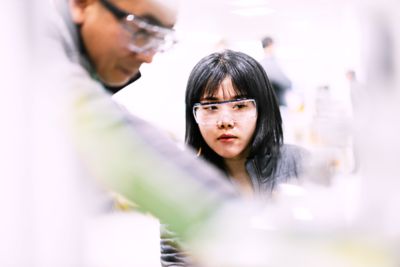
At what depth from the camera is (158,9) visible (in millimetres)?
1018

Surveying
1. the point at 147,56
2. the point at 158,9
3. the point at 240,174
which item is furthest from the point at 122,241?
the point at 158,9

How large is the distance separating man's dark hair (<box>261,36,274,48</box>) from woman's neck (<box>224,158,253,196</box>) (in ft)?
0.78

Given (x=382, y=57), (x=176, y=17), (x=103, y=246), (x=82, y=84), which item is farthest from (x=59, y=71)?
(x=382, y=57)

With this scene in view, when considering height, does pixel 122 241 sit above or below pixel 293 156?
below

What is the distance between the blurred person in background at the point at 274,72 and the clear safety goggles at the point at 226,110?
0.05m

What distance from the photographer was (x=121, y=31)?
1.04 metres

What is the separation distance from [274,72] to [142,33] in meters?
0.29

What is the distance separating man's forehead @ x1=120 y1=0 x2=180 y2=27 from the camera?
3.32ft

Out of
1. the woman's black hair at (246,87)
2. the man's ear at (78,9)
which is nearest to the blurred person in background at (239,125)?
the woman's black hair at (246,87)

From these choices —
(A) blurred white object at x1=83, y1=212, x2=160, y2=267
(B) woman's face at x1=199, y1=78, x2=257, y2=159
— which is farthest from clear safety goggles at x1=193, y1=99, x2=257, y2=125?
(A) blurred white object at x1=83, y1=212, x2=160, y2=267

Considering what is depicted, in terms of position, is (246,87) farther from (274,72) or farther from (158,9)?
(158,9)

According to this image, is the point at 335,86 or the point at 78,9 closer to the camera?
the point at 335,86

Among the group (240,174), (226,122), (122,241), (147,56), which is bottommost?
(122,241)

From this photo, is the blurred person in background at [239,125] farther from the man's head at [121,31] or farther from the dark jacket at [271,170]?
the man's head at [121,31]
